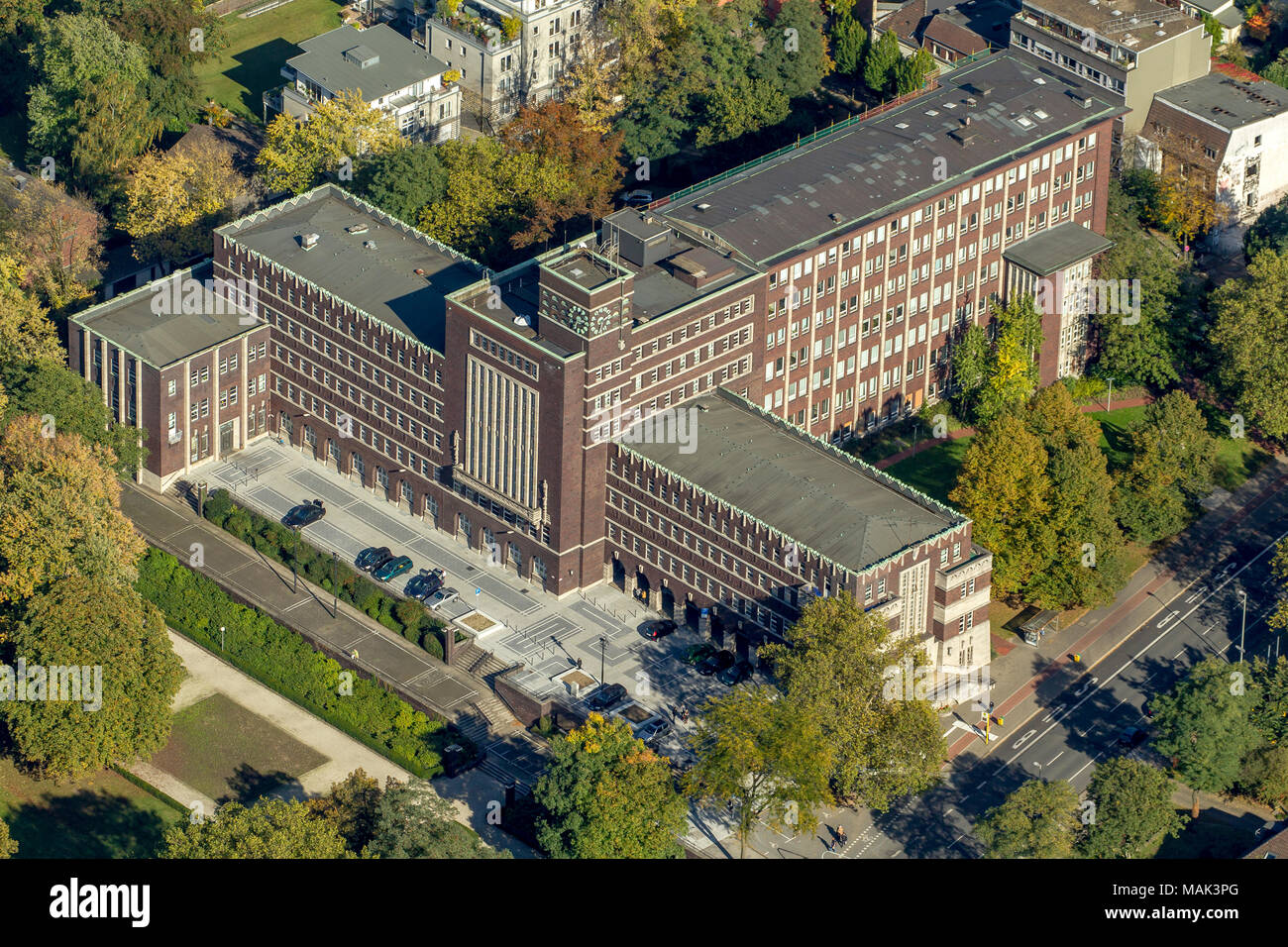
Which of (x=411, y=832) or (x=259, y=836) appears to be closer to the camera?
(x=259, y=836)

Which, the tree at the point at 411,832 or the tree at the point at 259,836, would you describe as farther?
the tree at the point at 411,832

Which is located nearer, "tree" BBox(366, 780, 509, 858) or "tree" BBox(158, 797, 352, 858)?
"tree" BBox(158, 797, 352, 858)

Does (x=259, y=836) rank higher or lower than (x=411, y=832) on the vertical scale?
higher
